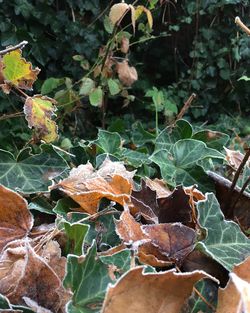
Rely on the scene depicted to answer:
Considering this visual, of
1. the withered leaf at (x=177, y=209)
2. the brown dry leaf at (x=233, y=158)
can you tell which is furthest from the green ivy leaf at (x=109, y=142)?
the withered leaf at (x=177, y=209)

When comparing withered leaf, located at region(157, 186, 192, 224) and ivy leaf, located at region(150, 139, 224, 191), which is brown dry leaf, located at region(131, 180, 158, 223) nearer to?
withered leaf, located at region(157, 186, 192, 224)

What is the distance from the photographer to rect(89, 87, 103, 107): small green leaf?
220cm

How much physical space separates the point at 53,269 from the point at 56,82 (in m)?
1.88

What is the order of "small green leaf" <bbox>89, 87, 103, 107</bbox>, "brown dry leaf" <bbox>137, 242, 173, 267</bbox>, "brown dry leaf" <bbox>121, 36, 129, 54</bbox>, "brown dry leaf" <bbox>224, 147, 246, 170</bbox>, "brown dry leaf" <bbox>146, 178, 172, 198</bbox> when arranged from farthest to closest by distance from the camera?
"brown dry leaf" <bbox>121, 36, 129, 54</bbox>
"small green leaf" <bbox>89, 87, 103, 107</bbox>
"brown dry leaf" <bbox>224, 147, 246, 170</bbox>
"brown dry leaf" <bbox>146, 178, 172, 198</bbox>
"brown dry leaf" <bbox>137, 242, 173, 267</bbox>

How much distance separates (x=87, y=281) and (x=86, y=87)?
1.86m

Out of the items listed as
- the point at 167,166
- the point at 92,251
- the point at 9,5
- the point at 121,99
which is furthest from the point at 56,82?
the point at 92,251

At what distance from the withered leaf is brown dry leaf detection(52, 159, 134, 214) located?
0.04 meters

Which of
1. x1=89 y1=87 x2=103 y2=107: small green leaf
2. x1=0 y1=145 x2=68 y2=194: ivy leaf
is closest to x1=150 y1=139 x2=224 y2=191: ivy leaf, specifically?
x1=0 y1=145 x2=68 y2=194: ivy leaf

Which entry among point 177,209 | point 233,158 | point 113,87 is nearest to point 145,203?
point 177,209

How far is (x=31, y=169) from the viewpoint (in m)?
0.74

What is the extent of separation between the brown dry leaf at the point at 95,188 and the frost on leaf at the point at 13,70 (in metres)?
0.22

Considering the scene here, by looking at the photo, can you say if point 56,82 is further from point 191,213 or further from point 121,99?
point 191,213

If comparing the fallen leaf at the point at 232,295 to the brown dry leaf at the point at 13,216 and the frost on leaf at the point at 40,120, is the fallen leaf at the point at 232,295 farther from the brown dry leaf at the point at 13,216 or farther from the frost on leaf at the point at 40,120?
the frost on leaf at the point at 40,120

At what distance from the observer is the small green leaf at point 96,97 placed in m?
2.20
